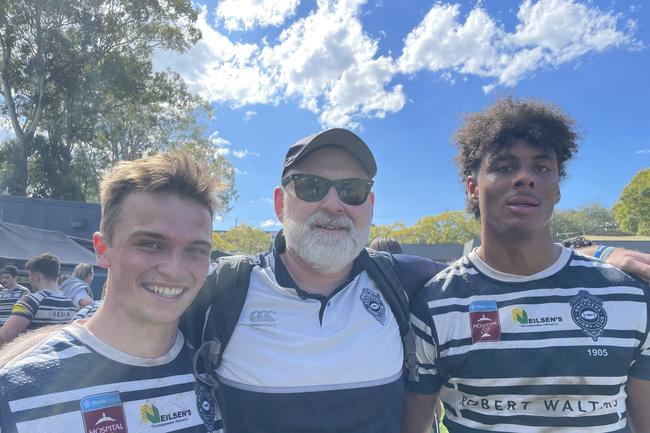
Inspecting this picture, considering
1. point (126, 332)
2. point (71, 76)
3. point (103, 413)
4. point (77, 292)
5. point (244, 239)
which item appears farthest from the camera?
point (244, 239)

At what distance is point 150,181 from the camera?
5.98 feet

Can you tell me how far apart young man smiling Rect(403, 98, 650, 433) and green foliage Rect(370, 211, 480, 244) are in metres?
43.4

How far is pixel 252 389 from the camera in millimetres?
1962

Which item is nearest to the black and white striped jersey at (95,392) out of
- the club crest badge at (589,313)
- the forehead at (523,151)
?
the club crest badge at (589,313)

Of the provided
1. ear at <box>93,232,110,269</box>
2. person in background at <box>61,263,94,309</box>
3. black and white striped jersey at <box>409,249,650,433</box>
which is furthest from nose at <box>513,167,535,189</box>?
person in background at <box>61,263,94,309</box>

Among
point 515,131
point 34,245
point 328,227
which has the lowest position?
point 328,227

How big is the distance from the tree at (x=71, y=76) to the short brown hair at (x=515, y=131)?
53.3 feet

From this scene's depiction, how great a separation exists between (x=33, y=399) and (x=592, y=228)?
65.6 meters

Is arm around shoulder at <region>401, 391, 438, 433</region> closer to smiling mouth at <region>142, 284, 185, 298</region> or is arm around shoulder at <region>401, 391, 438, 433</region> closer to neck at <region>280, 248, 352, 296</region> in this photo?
neck at <region>280, 248, 352, 296</region>

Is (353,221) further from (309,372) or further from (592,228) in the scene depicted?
(592,228)

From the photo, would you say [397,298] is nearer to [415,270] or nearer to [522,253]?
[415,270]

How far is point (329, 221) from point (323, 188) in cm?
19

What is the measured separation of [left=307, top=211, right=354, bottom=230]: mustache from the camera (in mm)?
2357

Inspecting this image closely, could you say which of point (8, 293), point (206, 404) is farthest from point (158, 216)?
point (8, 293)
